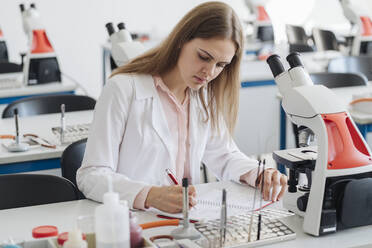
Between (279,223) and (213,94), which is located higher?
(213,94)

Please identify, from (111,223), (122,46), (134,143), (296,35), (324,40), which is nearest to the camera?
(111,223)

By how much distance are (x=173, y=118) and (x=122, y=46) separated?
1069 mm

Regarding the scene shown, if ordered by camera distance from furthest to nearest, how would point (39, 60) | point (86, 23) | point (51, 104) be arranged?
point (86, 23) → point (39, 60) → point (51, 104)

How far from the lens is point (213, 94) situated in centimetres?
196

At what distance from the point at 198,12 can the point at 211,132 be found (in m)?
0.43

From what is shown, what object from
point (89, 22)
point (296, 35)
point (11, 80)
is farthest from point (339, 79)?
point (89, 22)

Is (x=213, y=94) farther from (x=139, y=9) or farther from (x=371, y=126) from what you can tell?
(x=139, y=9)

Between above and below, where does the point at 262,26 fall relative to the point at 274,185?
above

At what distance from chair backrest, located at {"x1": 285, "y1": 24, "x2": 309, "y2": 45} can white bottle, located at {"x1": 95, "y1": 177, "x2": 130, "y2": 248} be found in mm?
5407

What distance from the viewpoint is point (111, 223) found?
3.65 ft

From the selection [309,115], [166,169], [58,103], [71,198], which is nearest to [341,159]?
[309,115]

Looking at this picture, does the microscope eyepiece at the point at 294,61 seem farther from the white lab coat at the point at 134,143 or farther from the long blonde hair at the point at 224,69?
the white lab coat at the point at 134,143

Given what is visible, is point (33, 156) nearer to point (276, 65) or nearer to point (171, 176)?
point (171, 176)

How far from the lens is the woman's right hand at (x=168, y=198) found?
1524 mm
